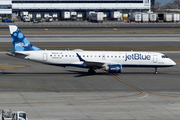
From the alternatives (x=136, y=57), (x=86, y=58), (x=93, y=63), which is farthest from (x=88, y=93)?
(x=136, y=57)

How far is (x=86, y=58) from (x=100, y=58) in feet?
7.15

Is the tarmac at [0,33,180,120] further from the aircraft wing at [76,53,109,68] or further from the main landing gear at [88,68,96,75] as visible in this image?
the aircraft wing at [76,53,109,68]

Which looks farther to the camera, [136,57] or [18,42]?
[136,57]

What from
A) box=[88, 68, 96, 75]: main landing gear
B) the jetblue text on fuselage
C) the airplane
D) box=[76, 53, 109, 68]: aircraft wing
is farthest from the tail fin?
the jetblue text on fuselage

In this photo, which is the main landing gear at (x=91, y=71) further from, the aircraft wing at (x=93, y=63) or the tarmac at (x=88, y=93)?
the aircraft wing at (x=93, y=63)

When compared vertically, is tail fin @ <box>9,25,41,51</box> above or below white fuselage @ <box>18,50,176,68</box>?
above

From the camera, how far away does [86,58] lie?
47688mm

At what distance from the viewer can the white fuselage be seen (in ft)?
154

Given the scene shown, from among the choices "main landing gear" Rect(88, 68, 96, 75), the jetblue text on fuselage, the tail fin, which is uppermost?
the tail fin

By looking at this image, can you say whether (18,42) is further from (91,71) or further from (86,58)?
(91,71)

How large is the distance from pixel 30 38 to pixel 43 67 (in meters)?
39.4

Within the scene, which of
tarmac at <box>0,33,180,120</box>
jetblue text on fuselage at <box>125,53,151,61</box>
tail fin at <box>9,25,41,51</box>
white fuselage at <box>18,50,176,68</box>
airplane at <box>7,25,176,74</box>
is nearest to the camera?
tarmac at <box>0,33,180,120</box>

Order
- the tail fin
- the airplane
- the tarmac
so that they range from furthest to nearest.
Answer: the tail fin → the airplane → the tarmac

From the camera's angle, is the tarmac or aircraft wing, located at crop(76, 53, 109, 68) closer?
the tarmac
